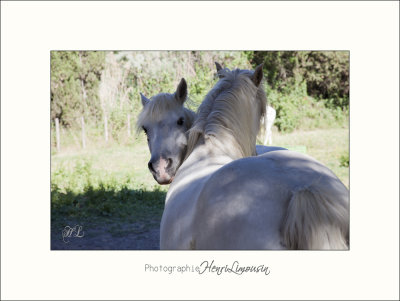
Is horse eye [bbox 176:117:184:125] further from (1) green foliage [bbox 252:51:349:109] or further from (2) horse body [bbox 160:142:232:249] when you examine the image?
(1) green foliage [bbox 252:51:349:109]

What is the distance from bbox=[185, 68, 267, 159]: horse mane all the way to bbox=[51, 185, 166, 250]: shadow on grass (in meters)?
2.09

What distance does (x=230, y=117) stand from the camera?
2109 mm

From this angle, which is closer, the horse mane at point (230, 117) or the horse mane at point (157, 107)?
the horse mane at point (230, 117)

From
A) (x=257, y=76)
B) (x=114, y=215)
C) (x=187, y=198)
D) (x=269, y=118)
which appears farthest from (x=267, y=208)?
(x=114, y=215)

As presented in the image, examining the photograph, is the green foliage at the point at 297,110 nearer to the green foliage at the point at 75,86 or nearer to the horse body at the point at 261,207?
the green foliage at the point at 75,86

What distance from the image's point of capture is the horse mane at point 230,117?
82.4 inches

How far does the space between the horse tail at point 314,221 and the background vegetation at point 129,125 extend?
2833 millimetres

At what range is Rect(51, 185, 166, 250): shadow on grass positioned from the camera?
13.2 feet

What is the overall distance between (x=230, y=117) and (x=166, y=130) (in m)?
0.72

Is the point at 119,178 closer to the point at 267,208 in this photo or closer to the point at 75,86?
the point at 75,86

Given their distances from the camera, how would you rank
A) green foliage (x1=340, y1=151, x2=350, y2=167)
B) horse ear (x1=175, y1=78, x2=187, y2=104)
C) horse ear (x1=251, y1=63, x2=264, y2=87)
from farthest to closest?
green foliage (x1=340, y1=151, x2=350, y2=167)
horse ear (x1=175, y1=78, x2=187, y2=104)
horse ear (x1=251, y1=63, x2=264, y2=87)

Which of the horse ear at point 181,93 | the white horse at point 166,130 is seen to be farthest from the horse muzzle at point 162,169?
the horse ear at point 181,93

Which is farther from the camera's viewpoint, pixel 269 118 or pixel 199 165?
pixel 269 118

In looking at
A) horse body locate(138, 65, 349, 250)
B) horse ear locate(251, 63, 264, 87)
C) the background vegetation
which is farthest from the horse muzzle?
the background vegetation
